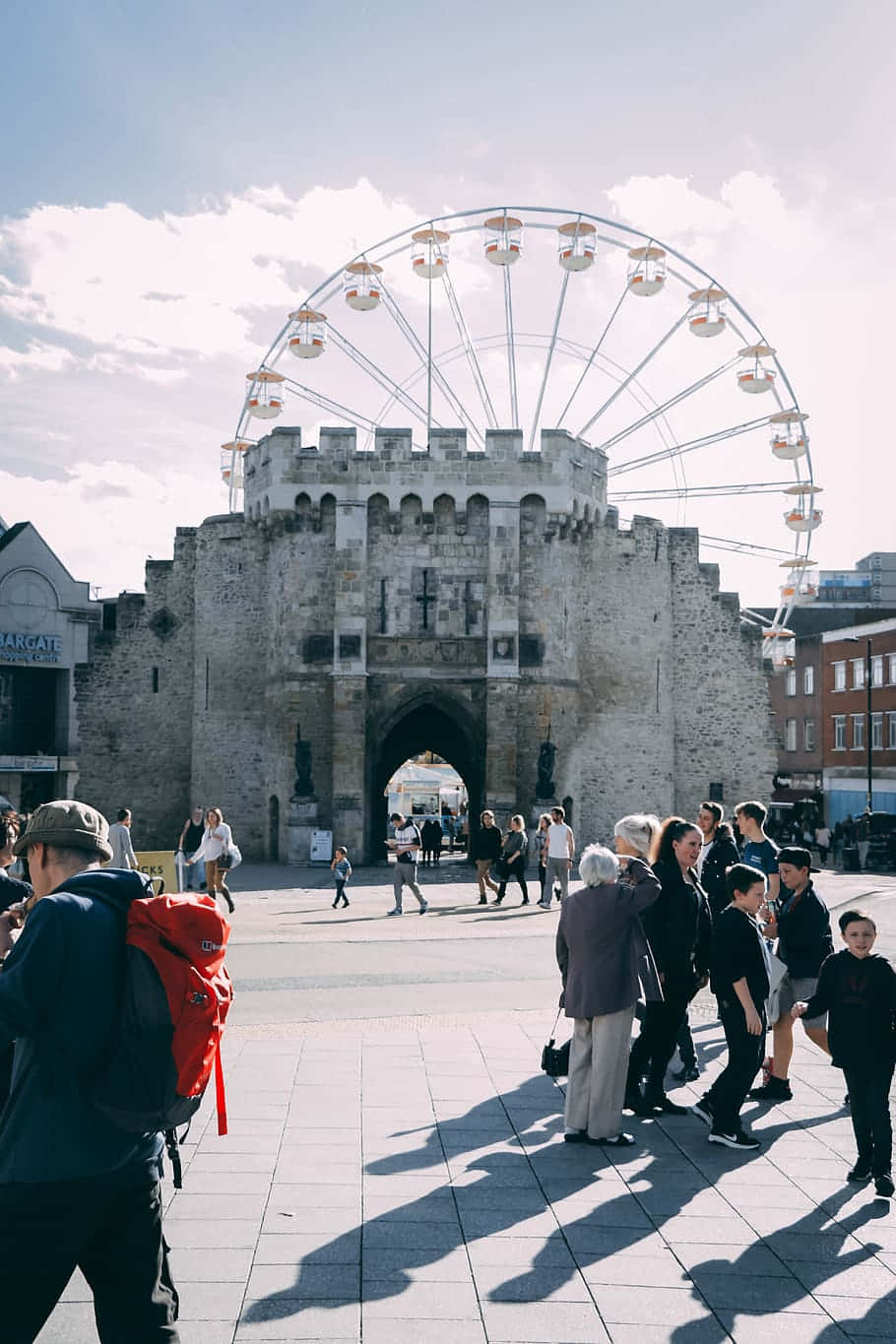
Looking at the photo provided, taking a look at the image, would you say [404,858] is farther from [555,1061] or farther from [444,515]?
[444,515]

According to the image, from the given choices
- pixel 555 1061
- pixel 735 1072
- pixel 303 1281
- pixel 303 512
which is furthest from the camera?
pixel 303 512

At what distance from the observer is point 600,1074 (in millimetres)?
6578

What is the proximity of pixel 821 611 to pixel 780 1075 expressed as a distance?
55530 millimetres

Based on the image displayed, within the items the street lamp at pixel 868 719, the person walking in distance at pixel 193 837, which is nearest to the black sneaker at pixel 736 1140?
the person walking in distance at pixel 193 837

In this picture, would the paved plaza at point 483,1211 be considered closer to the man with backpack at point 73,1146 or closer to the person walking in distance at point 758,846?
the man with backpack at point 73,1146

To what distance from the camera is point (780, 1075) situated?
7.70 m

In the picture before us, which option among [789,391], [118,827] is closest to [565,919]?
[118,827]

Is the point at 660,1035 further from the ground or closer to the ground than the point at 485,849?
further from the ground

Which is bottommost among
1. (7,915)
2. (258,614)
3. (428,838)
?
(428,838)

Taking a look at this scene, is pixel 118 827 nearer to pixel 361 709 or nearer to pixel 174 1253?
pixel 174 1253

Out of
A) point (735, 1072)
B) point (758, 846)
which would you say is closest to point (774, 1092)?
point (735, 1072)

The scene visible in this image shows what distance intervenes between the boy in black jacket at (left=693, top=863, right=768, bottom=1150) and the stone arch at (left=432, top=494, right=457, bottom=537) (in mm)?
22666

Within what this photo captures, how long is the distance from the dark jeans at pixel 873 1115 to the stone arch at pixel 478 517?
77.8 ft

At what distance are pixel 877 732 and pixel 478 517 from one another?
1919 cm
